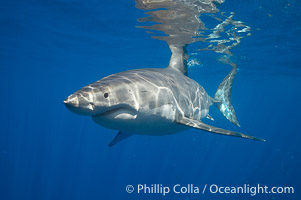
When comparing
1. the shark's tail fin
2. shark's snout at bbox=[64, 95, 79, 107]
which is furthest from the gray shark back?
the shark's tail fin

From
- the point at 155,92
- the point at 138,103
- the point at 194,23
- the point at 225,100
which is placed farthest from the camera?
the point at 194,23

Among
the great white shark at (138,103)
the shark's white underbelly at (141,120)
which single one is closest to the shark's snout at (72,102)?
the great white shark at (138,103)

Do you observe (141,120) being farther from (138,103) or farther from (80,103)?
(80,103)

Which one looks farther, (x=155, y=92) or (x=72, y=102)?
(x=155, y=92)

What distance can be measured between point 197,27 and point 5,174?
146 feet

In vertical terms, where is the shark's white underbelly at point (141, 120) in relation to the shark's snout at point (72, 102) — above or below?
below

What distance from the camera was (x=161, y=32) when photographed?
527 inches

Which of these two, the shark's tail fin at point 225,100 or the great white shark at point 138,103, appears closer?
the great white shark at point 138,103

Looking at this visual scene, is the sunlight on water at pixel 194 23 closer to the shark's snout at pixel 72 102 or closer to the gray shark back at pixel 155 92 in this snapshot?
the gray shark back at pixel 155 92

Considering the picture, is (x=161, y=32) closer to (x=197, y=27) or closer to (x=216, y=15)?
(x=197, y=27)

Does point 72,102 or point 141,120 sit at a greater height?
point 72,102

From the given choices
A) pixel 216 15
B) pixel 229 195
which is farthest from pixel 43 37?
pixel 229 195

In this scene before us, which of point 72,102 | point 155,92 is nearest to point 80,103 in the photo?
point 72,102

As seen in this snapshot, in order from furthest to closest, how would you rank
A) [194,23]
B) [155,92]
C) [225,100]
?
[194,23]
[225,100]
[155,92]
